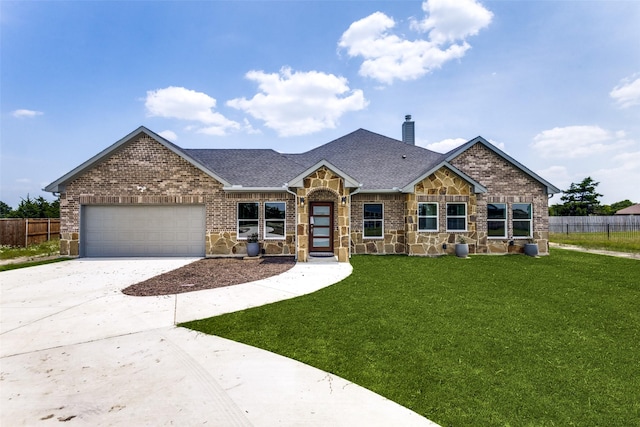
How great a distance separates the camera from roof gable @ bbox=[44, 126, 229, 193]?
45.4 feet

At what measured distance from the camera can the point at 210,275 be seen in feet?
32.6

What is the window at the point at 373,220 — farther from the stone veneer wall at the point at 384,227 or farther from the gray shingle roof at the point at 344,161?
the gray shingle roof at the point at 344,161

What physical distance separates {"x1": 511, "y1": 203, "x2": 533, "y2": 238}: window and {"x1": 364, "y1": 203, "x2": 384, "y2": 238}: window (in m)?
6.89

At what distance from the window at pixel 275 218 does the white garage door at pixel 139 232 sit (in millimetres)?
3203

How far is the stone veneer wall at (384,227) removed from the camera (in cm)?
1502

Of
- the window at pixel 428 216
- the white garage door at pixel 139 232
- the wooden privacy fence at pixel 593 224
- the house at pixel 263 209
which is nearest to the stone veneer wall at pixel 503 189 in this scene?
the house at pixel 263 209

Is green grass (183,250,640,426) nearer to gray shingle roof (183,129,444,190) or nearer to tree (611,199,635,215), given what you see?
gray shingle roof (183,129,444,190)

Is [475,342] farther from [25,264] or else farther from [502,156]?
[25,264]

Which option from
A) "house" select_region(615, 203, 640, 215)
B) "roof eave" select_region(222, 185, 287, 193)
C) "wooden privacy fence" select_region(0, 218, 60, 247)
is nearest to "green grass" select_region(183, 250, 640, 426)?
"roof eave" select_region(222, 185, 287, 193)

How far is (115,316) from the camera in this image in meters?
5.94

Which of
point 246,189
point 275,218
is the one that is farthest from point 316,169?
point 246,189

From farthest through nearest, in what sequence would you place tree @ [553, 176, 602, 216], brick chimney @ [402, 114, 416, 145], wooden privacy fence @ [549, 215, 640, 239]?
tree @ [553, 176, 602, 216] < wooden privacy fence @ [549, 215, 640, 239] < brick chimney @ [402, 114, 416, 145]

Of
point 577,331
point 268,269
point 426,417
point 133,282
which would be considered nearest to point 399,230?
point 268,269

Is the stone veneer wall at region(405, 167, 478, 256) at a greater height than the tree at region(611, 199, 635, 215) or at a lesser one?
lesser
